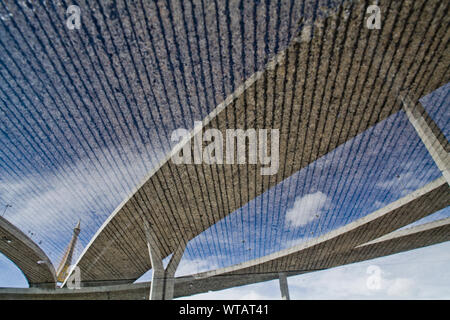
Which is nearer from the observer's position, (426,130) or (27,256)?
(426,130)

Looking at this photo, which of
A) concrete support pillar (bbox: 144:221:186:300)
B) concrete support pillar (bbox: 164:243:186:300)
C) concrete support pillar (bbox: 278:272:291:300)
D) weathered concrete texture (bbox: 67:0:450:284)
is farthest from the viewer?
concrete support pillar (bbox: 278:272:291:300)

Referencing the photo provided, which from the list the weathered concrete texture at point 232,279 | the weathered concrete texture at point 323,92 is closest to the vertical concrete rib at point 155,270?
the weathered concrete texture at point 323,92

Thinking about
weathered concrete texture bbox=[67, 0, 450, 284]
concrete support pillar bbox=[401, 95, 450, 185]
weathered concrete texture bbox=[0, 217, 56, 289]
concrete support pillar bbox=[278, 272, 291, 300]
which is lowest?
concrete support pillar bbox=[401, 95, 450, 185]

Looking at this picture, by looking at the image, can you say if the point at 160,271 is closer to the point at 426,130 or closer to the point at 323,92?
the point at 323,92

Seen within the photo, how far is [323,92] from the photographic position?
7.38 m

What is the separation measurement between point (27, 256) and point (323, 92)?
24.3m

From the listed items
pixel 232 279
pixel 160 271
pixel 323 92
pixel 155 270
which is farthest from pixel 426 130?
pixel 232 279

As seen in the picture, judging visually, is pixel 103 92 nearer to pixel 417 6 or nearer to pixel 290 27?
pixel 290 27

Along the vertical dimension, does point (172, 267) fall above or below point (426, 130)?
above
